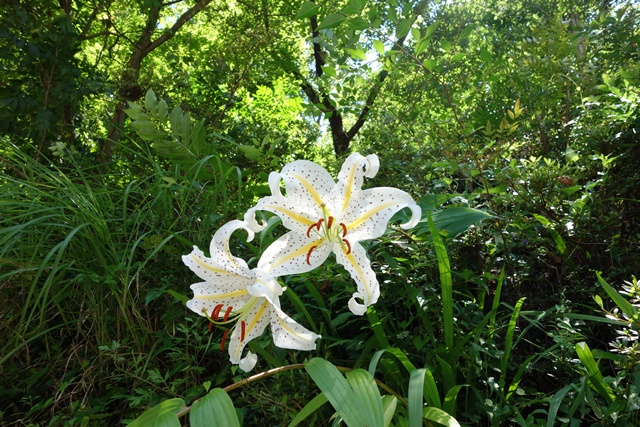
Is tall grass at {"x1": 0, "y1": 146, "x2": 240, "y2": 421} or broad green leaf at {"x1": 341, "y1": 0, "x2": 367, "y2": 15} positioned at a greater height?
broad green leaf at {"x1": 341, "y1": 0, "x2": 367, "y2": 15}

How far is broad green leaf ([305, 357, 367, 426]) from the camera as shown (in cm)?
98

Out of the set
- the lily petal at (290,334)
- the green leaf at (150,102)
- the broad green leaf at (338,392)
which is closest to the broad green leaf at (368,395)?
the broad green leaf at (338,392)

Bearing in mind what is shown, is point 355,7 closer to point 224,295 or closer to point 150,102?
point 150,102

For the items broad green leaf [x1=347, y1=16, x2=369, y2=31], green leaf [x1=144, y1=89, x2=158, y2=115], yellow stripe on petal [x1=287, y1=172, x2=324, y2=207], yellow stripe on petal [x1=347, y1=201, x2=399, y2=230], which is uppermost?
broad green leaf [x1=347, y1=16, x2=369, y2=31]

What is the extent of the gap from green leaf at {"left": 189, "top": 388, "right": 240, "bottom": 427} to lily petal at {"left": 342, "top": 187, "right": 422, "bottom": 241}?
0.43 metres

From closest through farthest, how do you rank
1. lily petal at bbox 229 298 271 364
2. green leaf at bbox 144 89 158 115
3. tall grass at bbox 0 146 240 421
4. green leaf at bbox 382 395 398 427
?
green leaf at bbox 382 395 398 427
lily petal at bbox 229 298 271 364
tall grass at bbox 0 146 240 421
green leaf at bbox 144 89 158 115

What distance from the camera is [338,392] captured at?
1.02 meters

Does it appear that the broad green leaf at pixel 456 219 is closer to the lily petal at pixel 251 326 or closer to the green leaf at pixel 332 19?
the lily petal at pixel 251 326

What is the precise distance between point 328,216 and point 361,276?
15cm

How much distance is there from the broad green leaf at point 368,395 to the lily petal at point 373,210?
30cm

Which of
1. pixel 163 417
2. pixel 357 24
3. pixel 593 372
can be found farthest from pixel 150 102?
pixel 593 372

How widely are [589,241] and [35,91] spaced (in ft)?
10.4

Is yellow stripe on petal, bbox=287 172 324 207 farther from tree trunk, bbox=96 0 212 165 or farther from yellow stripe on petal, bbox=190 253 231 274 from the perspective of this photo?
tree trunk, bbox=96 0 212 165

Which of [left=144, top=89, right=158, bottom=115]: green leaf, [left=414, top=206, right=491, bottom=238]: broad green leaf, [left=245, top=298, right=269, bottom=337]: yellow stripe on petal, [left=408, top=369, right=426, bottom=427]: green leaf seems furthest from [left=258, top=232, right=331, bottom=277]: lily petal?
[left=144, top=89, right=158, bottom=115]: green leaf
